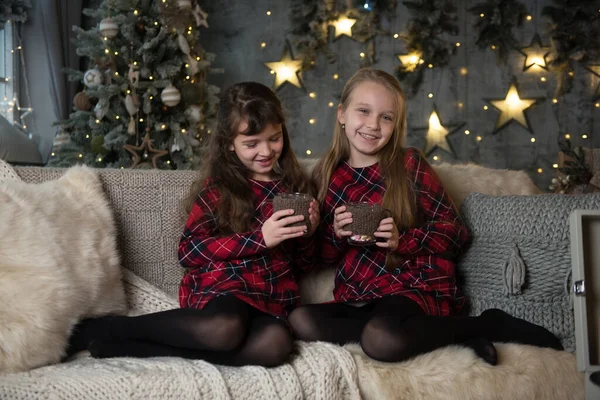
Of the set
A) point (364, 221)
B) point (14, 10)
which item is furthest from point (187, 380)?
point (14, 10)

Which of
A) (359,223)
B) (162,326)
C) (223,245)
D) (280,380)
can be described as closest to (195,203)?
(223,245)

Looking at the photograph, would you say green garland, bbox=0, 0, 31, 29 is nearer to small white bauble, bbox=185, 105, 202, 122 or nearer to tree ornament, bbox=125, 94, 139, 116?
tree ornament, bbox=125, 94, 139, 116

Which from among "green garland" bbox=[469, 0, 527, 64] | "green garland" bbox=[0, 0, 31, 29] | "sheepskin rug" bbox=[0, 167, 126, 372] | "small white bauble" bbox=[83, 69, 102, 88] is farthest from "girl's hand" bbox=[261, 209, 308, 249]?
"green garland" bbox=[469, 0, 527, 64]

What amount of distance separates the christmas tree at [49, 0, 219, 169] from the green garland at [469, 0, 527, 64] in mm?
2400

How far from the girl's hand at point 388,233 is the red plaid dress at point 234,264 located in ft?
0.98

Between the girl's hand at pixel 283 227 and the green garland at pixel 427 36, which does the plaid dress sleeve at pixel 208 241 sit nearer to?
the girl's hand at pixel 283 227

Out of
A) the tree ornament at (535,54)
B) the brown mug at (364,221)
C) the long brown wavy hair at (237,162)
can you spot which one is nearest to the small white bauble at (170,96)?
the long brown wavy hair at (237,162)

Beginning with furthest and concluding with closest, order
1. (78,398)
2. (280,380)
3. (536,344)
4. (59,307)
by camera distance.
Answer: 1. (536,344)
2. (59,307)
3. (280,380)
4. (78,398)

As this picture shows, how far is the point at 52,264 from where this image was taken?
5.28 ft

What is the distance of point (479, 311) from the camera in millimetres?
1934

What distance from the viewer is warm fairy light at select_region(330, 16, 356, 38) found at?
5250 mm

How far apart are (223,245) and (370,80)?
0.71 metres

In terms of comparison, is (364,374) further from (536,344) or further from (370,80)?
(370,80)

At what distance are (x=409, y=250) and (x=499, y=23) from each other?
3.88 meters
